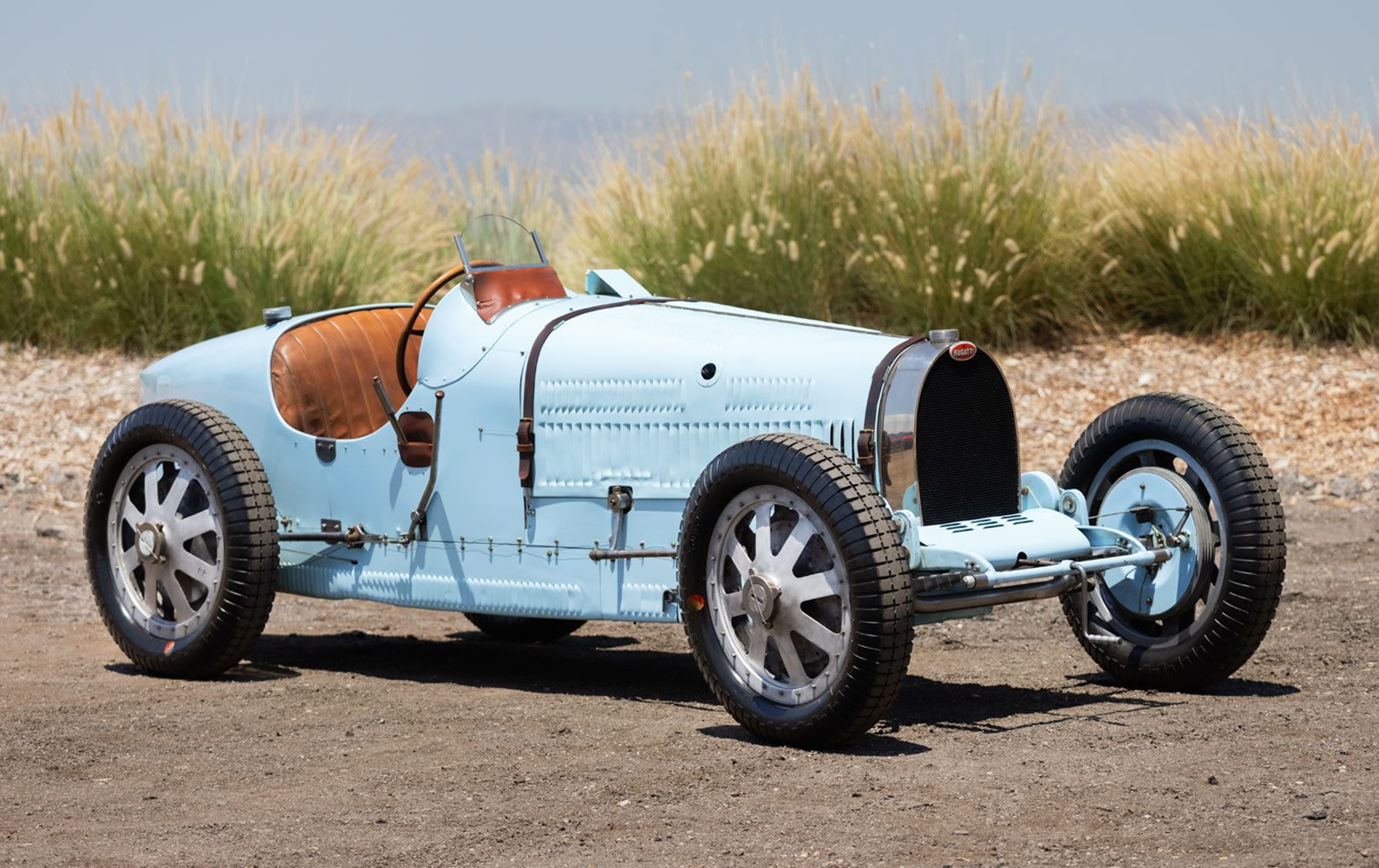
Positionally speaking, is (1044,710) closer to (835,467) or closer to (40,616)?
(835,467)

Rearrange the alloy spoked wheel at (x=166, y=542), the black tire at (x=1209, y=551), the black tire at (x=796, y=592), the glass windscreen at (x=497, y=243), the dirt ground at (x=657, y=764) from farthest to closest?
the glass windscreen at (x=497, y=243), the alloy spoked wheel at (x=166, y=542), the black tire at (x=1209, y=551), the black tire at (x=796, y=592), the dirt ground at (x=657, y=764)

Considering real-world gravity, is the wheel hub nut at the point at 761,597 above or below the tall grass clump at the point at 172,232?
below

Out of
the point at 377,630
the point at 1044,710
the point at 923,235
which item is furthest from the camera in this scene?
the point at 923,235

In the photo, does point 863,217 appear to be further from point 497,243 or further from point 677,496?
point 677,496

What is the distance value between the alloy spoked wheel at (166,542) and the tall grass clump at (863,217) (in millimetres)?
6099

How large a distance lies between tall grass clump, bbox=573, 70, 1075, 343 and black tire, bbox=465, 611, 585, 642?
5.08m

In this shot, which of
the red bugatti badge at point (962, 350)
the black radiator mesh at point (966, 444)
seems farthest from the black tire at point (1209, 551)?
the red bugatti badge at point (962, 350)

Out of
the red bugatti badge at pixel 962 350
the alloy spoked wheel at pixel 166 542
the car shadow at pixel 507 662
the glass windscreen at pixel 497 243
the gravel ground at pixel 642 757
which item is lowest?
the car shadow at pixel 507 662

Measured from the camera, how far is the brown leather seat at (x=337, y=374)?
6027 mm

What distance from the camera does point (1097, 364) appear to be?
40.2ft

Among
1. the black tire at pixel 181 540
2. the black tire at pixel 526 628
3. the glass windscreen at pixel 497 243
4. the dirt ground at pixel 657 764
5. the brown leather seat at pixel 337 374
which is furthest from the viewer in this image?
the glass windscreen at pixel 497 243

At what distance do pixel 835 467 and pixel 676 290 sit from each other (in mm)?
8413

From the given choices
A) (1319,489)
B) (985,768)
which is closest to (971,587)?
(985,768)

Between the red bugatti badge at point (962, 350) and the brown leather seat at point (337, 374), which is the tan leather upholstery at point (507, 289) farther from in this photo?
the red bugatti badge at point (962, 350)
